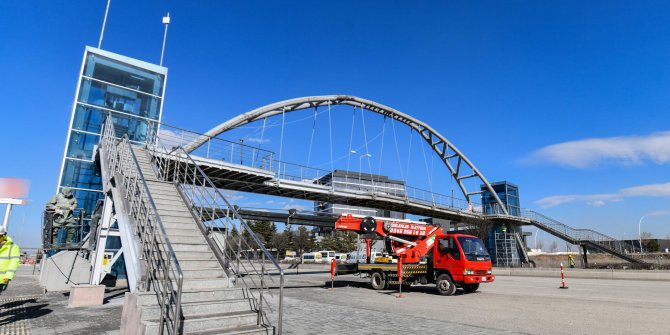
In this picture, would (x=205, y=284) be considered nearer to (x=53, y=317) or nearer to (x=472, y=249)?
(x=53, y=317)

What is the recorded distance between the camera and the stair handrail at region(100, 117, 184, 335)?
19.2ft

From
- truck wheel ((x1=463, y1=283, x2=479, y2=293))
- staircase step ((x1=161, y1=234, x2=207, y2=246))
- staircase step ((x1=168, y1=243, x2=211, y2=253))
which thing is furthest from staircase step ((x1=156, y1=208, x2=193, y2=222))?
truck wheel ((x1=463, y1=283, x2=479, y2=293))

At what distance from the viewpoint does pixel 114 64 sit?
923 inches

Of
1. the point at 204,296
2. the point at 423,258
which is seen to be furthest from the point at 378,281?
the point at 204,296

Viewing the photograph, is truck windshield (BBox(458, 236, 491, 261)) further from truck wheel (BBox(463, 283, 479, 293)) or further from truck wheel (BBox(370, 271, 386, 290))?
truck wheel (BBox(370, 271, 386, 290))

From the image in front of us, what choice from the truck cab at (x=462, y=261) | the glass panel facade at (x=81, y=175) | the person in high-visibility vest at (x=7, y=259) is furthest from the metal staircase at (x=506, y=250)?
the person in high-visibility vest at (x=7, y=259)

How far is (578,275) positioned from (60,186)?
112ft

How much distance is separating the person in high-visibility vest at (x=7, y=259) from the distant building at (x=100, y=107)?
13.0 m

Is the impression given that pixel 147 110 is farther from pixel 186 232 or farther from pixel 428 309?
pixel 428 309

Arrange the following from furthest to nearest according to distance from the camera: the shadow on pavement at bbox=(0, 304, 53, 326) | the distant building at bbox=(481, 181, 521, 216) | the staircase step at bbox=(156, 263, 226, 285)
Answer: the distant building at bbox=(481, 181, 521, 216) < the shadow on pavement at bbox=(0, 304, 53, 326) < the staircase step at bbox=(156, 263, 226, 285)

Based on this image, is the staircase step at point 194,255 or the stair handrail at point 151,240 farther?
Answer: the staircase step at point 194,255

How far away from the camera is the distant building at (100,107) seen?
21.2 m

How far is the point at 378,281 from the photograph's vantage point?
18.2m

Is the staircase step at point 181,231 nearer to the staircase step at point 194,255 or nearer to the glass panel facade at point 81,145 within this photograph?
the staircase step at point 194,255
